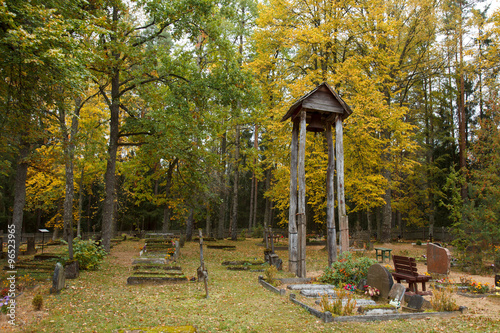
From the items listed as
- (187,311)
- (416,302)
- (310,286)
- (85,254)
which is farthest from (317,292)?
(85,254)

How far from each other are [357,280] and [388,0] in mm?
21347

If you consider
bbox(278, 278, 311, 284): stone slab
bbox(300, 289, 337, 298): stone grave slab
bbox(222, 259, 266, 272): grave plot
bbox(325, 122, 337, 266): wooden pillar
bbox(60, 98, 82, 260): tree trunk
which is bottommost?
bbox(222, 259, 266, 272): grave plot

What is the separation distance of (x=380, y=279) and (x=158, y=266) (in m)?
7.65

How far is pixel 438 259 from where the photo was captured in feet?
36.9

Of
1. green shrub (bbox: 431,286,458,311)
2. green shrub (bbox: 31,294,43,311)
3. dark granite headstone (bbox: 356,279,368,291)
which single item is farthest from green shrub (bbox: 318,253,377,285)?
green shrub (bbox: 31,294,43,311)

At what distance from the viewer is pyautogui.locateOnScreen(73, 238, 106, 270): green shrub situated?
1124 centimetres

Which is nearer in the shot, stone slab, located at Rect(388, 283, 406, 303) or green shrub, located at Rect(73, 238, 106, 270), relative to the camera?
stone slab, located at Rect(388, 283, 406, 303)

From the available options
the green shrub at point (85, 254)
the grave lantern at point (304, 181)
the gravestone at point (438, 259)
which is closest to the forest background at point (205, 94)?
the green shrub at point (85, 254)

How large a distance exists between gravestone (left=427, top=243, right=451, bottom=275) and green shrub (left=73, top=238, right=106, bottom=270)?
37.6 ft

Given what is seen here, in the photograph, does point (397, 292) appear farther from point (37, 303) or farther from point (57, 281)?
point (57, 281)

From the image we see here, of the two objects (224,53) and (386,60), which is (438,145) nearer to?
(386,60)

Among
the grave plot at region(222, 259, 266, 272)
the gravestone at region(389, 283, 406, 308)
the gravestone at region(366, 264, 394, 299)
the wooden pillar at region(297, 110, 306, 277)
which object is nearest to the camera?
the gravestone at region(389, 283, 406, 308)

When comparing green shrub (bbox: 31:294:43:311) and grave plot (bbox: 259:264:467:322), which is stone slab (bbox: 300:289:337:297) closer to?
grave plot (bbox: 259:264:467:322)

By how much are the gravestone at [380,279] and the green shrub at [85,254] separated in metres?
8.90
